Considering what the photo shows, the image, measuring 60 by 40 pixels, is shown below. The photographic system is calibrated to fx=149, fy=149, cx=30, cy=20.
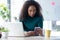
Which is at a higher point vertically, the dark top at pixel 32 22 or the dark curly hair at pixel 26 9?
the dark curly hair at pixel 26 9

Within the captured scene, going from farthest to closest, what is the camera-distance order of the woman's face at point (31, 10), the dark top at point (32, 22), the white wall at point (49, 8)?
the white wall at point (49, 8) < the woman's face at point (31, 10) < the dark top at point (32, 22)

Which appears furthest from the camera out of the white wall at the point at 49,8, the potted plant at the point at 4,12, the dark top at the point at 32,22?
the white wall at the point at 49,8

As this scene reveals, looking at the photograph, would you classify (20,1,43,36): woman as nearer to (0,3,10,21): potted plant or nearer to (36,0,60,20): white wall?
(36,0,60,20): white wall

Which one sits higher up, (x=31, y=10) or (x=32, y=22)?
(x=31, y=10)

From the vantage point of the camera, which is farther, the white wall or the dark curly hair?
the white wall

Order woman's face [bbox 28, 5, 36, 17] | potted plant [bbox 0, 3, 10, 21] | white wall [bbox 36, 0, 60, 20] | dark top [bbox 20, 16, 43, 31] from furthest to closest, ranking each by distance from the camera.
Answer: white wall [bbox 36, 0, 60, 20] → woman's face [bbox 28, 5, 36, 17] → dark top [bbox 20, 16, 43, 31] → potted plant [bbox 0, 3, 10, 21]

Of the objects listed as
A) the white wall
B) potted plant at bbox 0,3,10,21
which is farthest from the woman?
potted plant at bbox 0,3,10,21

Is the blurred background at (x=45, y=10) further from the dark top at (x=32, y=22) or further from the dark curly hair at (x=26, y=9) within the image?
the dark top at (x=32, y=22)

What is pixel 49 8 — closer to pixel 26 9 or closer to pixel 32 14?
pixel 32 14

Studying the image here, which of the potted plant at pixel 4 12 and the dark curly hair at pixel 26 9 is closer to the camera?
the potted plant at pixel 4 12

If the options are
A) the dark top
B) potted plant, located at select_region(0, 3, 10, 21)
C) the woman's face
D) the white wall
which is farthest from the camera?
the white wall

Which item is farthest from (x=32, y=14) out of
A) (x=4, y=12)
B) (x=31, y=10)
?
(x=4, y=12)

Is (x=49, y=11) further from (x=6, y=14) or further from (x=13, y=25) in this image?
(x=13, y=25)

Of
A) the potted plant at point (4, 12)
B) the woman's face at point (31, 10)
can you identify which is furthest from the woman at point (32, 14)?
the potted plant at point (4, 12)
